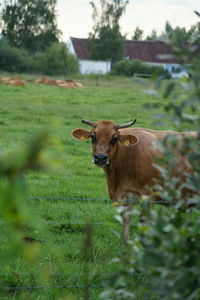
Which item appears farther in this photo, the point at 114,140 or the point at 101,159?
the point at 114,140

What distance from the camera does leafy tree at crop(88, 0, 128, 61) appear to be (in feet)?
272

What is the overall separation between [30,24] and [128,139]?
264ft

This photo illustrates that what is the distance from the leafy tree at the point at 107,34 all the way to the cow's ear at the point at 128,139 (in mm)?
74912

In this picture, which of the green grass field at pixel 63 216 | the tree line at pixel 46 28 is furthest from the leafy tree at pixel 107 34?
the green grass field at pixel 63 216

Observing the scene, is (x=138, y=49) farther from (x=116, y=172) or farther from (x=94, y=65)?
(x=116, y=172)

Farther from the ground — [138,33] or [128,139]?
[128,139]

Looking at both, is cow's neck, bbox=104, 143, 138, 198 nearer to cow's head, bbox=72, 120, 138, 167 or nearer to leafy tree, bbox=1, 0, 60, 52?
cow's head, bbox=72, 120, 138, 167

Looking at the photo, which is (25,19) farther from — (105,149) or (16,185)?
(16,185)

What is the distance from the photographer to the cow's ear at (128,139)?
8352 millimetres

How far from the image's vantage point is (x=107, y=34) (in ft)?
272

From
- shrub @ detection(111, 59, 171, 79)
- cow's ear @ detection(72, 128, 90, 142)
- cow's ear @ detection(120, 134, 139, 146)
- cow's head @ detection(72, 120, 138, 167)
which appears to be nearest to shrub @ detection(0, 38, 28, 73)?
shrub @ detection(111, 59, 171, 79)

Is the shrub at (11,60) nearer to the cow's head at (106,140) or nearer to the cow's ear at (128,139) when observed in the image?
the cow's head at (106,140)

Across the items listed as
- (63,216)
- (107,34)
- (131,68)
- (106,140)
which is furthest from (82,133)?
(107,34)

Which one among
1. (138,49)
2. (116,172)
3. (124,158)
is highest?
(124,158)
